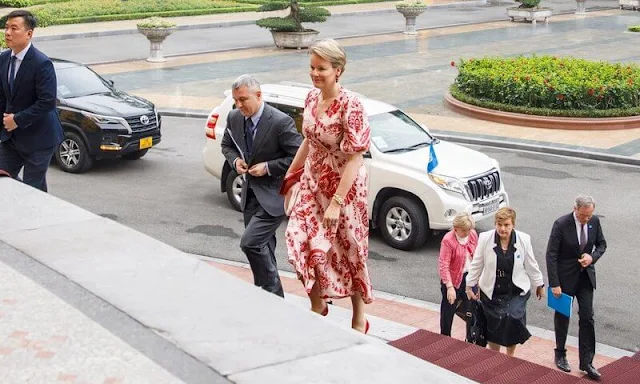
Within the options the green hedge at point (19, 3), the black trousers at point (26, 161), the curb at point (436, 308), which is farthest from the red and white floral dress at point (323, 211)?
the green hedge at point (19, 3)

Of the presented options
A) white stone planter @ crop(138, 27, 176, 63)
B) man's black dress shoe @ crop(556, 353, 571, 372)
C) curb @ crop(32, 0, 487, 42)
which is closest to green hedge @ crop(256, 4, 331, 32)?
white stone planter @ crop(138, 27, 176, 63)

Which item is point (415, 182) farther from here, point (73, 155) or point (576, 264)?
point (73, 155)

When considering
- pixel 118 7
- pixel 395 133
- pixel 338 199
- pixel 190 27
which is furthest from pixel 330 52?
pixel 118 7

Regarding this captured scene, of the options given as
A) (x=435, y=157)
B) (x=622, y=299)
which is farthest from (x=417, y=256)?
(x=622, y=299)

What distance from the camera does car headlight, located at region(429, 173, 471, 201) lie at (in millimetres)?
12562

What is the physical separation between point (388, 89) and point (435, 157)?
11.7m

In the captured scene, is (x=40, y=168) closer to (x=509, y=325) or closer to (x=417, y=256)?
(x=509, y=325)

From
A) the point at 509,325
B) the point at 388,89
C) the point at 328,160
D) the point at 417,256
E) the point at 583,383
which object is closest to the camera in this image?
the point at 328,160

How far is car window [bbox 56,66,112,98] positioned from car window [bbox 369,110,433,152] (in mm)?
5339

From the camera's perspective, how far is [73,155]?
16.0 metres

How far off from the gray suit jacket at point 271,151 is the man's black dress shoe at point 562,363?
3061mm

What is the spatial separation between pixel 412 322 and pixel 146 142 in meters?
7.39

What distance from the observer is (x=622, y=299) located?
1108 centimetres

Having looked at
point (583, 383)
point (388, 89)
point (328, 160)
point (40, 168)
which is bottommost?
point (388, 89)
